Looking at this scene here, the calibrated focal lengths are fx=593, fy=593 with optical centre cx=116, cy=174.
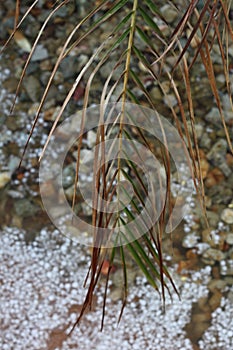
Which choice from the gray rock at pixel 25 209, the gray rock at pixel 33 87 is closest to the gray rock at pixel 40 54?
the gray rock at pixel 33 87

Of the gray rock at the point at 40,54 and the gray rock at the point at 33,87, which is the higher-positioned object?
the gray rock at the point at 40,54

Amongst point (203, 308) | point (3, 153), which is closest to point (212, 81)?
point (203, 308)

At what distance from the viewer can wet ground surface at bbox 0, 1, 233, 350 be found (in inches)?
41.1

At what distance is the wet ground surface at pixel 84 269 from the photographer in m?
1.04

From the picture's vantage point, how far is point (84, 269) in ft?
3.62

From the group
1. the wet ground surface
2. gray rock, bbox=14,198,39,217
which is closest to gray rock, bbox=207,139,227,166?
the wet ground surface

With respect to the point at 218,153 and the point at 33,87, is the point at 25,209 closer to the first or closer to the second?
the point at 33,87

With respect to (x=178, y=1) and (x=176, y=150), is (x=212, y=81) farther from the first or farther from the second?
(x=178, y=1)

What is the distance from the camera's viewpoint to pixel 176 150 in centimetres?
117

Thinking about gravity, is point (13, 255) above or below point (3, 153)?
below

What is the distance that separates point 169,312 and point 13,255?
1.00 feet

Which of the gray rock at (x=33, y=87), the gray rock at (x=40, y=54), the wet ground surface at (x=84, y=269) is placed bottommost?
the wet ground surface at (x=84, y=269)

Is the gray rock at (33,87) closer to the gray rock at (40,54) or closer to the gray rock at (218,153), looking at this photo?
the gray rock at (40,54)

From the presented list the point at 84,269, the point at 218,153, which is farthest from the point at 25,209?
the point at 218,153
